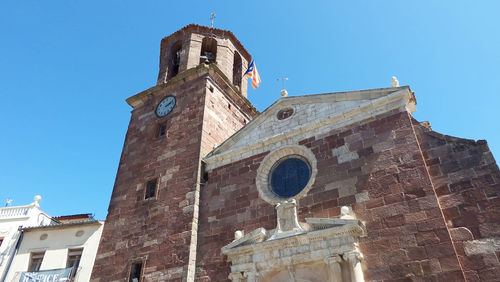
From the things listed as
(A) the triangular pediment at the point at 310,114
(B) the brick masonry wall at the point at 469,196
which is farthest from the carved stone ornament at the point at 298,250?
(A) the triangular pediment at the point at 310,114

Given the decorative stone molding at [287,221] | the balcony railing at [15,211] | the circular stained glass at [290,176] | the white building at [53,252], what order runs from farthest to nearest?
the balcony railing at [15,211] < the white building at [53,252] < the circular stained glass at [290,176] < the decorative stone molding at [287,221]

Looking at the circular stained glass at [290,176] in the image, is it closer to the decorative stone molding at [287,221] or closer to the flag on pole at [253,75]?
the decorative stone molding at [287,221]

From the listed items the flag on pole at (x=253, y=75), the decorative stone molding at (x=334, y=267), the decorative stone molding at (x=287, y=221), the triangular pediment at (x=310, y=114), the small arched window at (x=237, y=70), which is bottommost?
the decorative stone molding at (x=334, y=267)

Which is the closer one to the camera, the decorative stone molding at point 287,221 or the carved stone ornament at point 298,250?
the carved stone ornament at point 298,250

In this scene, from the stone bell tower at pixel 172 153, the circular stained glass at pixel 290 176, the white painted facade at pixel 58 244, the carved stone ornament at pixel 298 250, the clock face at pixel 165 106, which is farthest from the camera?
the white painted facade at pixel 58 244

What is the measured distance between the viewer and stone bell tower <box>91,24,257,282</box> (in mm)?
10570

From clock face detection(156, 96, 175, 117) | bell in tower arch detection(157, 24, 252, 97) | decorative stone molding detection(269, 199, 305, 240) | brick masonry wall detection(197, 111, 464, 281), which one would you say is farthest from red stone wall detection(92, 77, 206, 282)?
decorative stone molding detection(269, 199, 305, 240)

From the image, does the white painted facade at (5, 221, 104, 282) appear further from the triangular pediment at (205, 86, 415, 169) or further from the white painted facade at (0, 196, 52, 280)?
the triangular pediment at (205, 86, 415, 169)

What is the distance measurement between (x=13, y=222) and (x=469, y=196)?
60.7 feet

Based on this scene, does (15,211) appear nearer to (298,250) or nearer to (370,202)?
(298,250)

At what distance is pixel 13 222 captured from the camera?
17422 mm

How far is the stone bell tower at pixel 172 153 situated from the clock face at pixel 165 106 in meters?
0.05

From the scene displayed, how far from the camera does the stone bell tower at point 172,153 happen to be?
10570 millimetres

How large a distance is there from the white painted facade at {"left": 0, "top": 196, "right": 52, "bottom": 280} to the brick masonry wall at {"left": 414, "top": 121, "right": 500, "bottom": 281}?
16.7 metres
